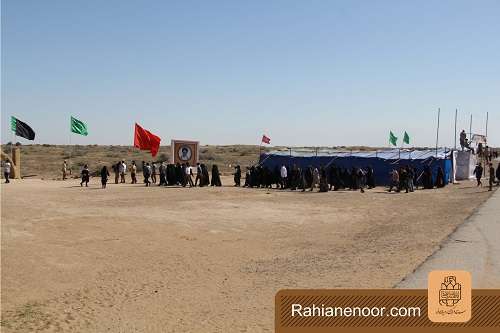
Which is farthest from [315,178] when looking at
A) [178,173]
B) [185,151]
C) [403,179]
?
[185,151]

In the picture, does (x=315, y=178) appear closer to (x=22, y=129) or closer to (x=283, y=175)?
(x=283, y=175)

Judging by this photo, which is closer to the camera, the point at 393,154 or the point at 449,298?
the point at 449,298

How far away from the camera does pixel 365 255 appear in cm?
1117

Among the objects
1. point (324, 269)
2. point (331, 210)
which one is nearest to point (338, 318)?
point (324, 269)

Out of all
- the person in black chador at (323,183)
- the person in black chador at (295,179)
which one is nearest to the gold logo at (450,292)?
the person in black chador at (323,183)

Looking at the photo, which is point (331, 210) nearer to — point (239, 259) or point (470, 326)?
point (239, 259)

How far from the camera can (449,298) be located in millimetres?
6672

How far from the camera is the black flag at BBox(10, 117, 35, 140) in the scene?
34.8m

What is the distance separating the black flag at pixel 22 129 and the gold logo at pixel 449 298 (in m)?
32.0

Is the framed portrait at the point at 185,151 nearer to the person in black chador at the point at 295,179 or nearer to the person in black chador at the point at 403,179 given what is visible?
the person in black chador at the point at 295,179

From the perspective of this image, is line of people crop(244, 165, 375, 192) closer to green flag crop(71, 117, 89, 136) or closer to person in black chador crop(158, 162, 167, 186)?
person in black chador crop(158, 162, 167, 186)

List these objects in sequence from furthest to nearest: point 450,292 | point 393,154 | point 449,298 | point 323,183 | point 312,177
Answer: point 393,154
point 312,177
point 323,183
point 450,292
point 449,298

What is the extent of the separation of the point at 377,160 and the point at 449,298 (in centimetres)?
2515

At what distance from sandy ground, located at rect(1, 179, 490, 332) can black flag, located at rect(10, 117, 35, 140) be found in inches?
545
